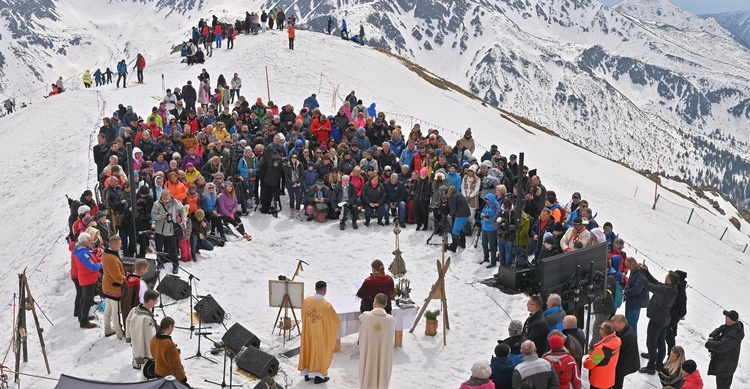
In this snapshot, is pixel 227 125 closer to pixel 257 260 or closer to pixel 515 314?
pixel 257 260

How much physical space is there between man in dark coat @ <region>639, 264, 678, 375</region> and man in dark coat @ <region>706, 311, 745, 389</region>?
2.90ft

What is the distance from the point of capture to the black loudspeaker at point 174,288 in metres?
13.5

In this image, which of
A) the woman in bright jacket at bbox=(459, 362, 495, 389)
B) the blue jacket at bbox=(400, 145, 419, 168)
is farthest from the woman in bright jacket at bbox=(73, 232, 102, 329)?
the blue jacket at bbox=(400, 145, 419, 168)

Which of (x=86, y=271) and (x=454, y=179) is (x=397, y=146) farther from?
(x=86, y=271)

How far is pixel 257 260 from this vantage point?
1644cm

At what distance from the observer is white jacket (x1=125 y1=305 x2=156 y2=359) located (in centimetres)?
996

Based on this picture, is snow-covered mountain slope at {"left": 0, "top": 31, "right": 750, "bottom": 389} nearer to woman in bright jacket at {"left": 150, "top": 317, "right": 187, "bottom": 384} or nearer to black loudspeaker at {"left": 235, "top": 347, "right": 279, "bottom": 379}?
black loudspeaker at {"left": 235, "top": 347, "right": 279, "bottom": 379}

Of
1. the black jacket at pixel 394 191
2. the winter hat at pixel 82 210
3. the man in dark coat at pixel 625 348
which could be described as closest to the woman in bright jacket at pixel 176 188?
the winter hat at pixel 82 210

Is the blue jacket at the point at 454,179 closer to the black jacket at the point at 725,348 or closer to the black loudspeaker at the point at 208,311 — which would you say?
the black loudspeaker at the point at 208,311

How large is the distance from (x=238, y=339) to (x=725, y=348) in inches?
335

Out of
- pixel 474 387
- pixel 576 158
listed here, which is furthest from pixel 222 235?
pixel 576 158

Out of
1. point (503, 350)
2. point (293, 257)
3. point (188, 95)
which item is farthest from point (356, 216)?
point (188, 95)

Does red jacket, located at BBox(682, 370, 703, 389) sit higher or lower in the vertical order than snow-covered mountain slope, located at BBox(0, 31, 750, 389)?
higher

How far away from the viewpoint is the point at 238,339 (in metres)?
11.6
